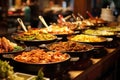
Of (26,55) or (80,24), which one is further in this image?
(80,24)

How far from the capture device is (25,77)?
2.14 metres

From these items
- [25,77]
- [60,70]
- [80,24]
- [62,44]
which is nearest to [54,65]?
[60,70]

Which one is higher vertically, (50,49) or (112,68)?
(50,49)

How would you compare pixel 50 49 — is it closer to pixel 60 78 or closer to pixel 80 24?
pixel 60 78

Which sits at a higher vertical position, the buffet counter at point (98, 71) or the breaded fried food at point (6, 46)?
the breaded fried food at point (6, 46)

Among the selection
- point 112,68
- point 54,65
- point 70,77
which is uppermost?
point 54,65

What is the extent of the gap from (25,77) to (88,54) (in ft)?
3.56

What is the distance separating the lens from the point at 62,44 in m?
3.26

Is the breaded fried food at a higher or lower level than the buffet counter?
higher

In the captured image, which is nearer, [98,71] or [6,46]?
[6,46]

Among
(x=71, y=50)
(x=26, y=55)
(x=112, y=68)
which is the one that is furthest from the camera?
(x=112, y=68)

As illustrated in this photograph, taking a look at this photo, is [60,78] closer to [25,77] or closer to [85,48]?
[25,77]

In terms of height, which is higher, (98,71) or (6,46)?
(6,46)

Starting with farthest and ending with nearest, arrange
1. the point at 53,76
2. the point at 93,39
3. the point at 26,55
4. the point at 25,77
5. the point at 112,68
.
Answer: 1. the point at 112,68
2. the point at 93,39
3. the point at 26,55
4. the point at 53,76
5. the point at 25,77
